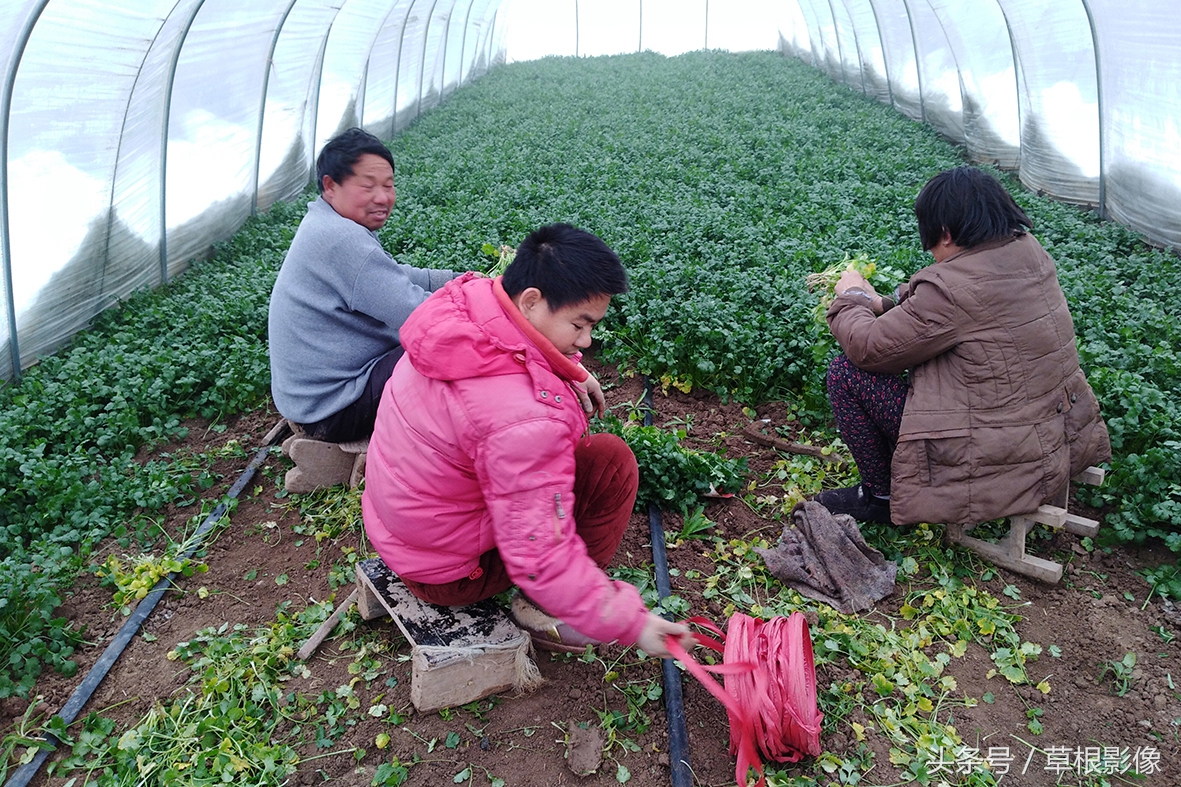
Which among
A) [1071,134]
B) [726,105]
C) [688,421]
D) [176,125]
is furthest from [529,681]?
[726,105]

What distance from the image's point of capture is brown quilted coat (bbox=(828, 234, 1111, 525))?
2824 millimetres

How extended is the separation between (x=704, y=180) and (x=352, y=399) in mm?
5484

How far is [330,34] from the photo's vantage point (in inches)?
403

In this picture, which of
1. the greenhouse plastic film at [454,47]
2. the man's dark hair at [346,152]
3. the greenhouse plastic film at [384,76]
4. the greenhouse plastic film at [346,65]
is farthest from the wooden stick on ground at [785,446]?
the greenhouse plastic film at [454,47]

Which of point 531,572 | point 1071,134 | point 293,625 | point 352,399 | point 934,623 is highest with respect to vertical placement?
point 1071,134

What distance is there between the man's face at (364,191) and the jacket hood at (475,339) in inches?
57.0

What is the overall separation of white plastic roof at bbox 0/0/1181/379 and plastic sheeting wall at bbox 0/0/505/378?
0.6 inches

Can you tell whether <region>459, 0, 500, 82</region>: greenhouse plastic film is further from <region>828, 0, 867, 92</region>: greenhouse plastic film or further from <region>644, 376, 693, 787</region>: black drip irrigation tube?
<region>644, 376, 693, 787</region>: black drip irrigation tube

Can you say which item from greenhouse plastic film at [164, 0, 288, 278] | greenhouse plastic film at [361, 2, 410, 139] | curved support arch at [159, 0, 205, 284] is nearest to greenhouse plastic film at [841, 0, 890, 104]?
greenhouse plastic film at [361, 2, 410, 139]

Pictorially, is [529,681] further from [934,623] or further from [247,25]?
[247,25]

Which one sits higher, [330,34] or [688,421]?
[330,34]

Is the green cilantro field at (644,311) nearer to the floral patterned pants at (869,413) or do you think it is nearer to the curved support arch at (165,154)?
the curved support arch at (165,154)

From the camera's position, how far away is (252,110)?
8.20m

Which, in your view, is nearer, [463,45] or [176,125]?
[176,125]
